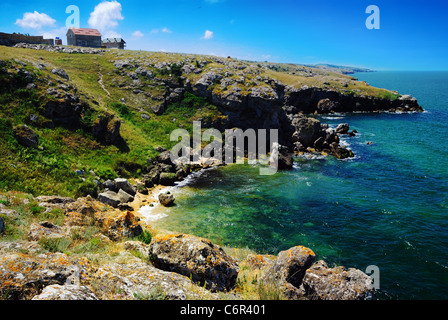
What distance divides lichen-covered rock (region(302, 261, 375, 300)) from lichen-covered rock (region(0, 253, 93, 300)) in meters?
10.0

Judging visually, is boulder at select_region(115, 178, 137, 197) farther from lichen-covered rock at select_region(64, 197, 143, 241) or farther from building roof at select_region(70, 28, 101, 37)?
building roof at select_region(70, 28, 101, 37)

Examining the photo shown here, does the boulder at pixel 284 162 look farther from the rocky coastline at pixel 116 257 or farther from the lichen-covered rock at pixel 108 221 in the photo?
the lichen-covered rock at pixel 108 221

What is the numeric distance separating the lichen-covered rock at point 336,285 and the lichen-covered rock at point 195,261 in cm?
388

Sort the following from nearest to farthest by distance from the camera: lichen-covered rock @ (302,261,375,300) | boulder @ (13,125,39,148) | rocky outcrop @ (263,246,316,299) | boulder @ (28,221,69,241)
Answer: lichen-covered rock @ (302,261,375,300), rocky outcrop @ (263,246,316,299), boulder @ (28,221,69,241), boulder @ (13,125,39,148)

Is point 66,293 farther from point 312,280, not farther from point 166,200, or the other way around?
point 166,200

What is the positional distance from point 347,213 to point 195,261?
2852 centimetres

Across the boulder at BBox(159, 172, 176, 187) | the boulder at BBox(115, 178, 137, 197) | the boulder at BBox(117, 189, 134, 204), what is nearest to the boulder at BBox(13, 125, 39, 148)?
the boulder at BBox(115, 178, 137, 197)

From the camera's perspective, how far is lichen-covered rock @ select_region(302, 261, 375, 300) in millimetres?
11156

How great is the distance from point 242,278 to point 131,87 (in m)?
72.7

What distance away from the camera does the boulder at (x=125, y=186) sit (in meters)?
36.8

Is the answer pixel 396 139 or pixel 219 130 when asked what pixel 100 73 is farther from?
pixel 396 139

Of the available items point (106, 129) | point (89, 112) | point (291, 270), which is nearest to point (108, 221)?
point (291, 270)

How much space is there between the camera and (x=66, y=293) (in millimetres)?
7066
